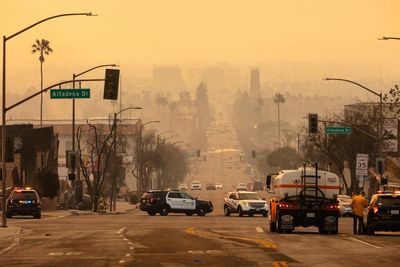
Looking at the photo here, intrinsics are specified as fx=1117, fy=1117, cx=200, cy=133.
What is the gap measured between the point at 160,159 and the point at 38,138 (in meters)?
63.1

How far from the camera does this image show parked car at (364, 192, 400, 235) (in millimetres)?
46938

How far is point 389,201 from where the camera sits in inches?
1855

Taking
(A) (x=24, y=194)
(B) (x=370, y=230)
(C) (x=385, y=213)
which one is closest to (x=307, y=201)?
(B) (x=370, y=230)

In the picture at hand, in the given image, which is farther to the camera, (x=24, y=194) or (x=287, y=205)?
(x=24, y=194)

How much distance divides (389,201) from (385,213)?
53 cm

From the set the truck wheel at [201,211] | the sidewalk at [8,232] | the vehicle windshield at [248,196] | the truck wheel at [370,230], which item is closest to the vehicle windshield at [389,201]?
the truck wheel at [370,230]

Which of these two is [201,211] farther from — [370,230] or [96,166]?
[96,166]

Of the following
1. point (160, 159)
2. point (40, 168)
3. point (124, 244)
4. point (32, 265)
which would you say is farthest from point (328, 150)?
point (32, 265)

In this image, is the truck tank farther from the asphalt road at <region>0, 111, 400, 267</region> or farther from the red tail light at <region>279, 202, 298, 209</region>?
the asphalt road at <region>0, 111, 400, 267</region>

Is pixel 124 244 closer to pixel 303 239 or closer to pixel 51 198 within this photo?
pixel 303 239

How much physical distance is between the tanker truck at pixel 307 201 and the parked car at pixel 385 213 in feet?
5.12

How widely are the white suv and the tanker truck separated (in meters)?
27.5

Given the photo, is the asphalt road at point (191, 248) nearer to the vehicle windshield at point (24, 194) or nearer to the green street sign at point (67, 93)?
the green street sign at point (67, 93)

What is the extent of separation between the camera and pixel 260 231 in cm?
4962
